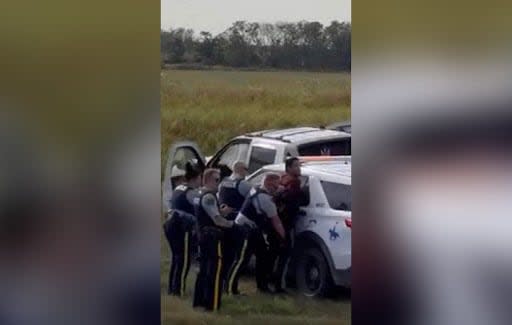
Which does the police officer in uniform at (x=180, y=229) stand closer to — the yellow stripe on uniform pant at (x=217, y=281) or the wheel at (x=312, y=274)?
the yellow stripe on uniform pant at (x=217, y=281)


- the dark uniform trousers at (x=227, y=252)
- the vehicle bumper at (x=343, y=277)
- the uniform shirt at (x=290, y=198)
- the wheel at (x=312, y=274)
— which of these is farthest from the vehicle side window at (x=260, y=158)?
the vehicle bumper at (x=343, y=277)

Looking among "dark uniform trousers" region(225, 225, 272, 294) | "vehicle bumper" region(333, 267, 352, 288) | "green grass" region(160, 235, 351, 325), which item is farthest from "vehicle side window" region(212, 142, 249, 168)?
"vehicle bumper" region(333, 267, 352, 288)

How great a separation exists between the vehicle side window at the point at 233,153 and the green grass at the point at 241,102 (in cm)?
5

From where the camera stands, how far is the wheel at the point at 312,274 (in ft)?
15.8

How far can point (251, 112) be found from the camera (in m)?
4.79

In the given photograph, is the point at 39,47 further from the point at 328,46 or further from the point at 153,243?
the point at 328,46

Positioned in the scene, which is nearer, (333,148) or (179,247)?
(333,148)

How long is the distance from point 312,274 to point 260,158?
0.68 meters

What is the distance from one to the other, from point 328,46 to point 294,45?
18cm

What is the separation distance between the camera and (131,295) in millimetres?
4941

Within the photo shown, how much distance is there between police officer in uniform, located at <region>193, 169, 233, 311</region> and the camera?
4.88 metres

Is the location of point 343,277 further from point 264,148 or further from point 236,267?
point 264,148

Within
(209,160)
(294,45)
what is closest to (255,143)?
(209,160)

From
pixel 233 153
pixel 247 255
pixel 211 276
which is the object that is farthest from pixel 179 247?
pixel 233 153
